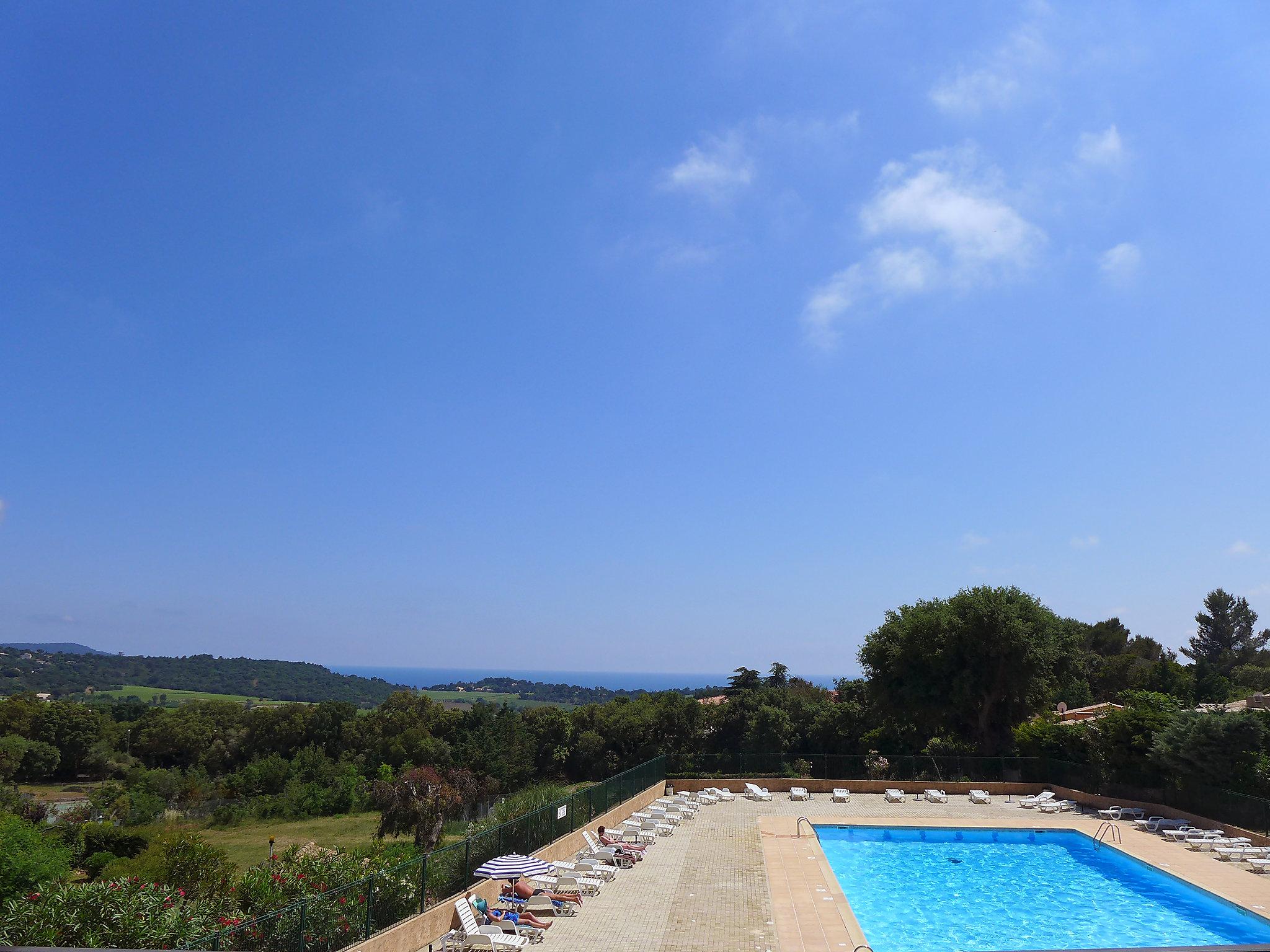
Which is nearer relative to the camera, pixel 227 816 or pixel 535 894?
pixel 535 894

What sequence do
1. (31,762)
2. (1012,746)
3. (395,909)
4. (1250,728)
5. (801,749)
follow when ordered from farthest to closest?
(31,762) → (801,749) → (1012,746) → (1250,728) → (395,909)

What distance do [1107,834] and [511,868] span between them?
745 inches

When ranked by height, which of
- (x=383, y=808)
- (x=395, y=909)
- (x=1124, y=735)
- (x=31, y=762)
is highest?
(x=1124, y=735)

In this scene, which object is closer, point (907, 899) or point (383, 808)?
point (907, 899)

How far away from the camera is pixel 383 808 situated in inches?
1570

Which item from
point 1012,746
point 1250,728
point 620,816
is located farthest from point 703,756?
point 1250,728

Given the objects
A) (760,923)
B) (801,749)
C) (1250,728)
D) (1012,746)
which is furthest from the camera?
(801,749)

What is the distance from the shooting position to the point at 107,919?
38.6 feet

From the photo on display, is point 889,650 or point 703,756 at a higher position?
point 889,650

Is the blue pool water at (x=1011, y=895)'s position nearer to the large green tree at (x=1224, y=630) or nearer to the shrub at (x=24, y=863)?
the shrub at (x=24, y=863)

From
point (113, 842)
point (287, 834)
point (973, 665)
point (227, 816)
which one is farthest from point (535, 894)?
point (227, 816)

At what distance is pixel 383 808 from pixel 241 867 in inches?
260

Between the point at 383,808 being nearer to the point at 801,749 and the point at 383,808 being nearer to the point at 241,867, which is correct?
the point at 241,867

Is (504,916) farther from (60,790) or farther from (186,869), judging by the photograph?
(60,790)
